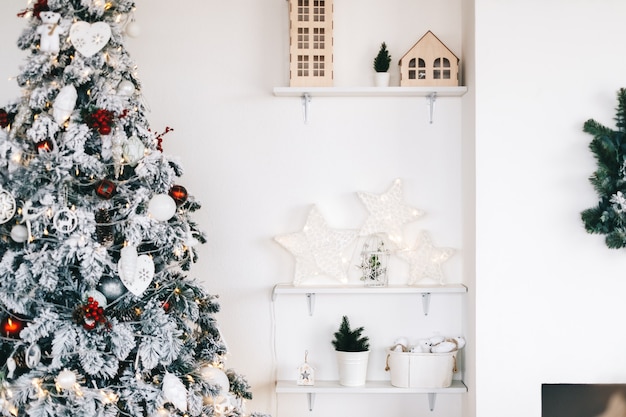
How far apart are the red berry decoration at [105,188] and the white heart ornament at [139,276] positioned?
219 mm

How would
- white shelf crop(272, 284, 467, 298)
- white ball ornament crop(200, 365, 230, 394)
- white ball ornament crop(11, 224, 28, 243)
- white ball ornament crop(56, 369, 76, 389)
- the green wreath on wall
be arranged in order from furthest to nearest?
1. white shelf crop(272, 284, 467, 298)
2. the green wreath on wall
3. white ball ornament crop(200, 365, 230, 394)
4. white ball ornament crop(11, 224, 28, 243)
5. white ball ornament crop(56, 369, 76, 389)

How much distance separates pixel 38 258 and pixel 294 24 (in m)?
1.48

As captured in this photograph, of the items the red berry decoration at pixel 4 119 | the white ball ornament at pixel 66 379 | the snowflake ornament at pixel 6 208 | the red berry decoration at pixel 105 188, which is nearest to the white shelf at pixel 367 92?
the red berry decoration at pixel 105 188

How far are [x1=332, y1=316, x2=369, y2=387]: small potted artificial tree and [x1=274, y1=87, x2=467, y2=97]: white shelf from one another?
0.94m

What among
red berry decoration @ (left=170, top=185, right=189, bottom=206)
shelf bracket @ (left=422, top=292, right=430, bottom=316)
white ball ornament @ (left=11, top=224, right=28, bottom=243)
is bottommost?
shelf bracket @ (left=422, top=292, right=430, bottom=316)

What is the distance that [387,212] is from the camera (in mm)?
3262

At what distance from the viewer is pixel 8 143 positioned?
2357 millimetres

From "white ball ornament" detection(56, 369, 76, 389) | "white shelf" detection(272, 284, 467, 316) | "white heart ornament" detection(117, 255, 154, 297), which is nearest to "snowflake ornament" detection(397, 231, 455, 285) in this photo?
"white shelf" detection(272, 284, 467, 316)

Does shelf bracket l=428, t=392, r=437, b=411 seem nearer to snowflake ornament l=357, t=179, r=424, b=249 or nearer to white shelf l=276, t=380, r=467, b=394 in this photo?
white shelf l=276, t=380, r=467, b=394

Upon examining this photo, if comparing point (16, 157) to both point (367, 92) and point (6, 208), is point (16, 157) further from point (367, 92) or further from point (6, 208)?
point (367, 92)

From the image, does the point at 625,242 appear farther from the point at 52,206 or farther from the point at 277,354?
the point at 52,206

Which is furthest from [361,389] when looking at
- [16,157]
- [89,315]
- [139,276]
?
[16,157]

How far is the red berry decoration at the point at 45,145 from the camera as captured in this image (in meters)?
2.34

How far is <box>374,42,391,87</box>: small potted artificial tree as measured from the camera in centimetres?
320
